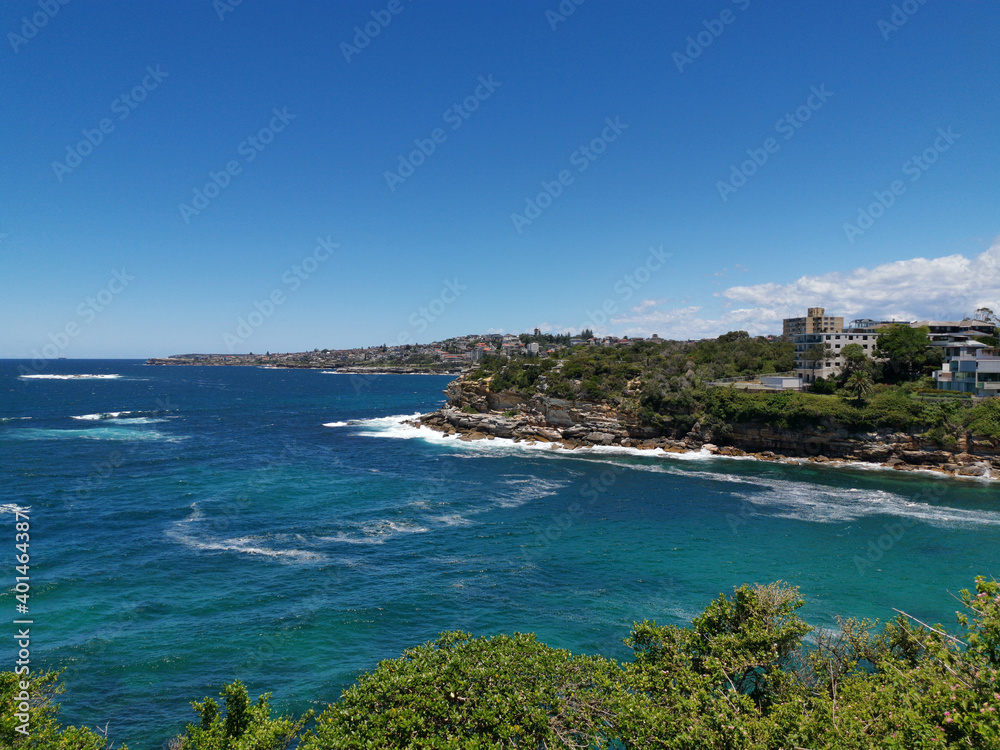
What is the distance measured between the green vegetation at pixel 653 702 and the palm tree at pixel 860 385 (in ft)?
150

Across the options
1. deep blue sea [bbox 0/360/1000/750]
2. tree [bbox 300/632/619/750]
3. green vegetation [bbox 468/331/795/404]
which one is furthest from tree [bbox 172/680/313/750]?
green vegetation [bbox 468/331/795/404]

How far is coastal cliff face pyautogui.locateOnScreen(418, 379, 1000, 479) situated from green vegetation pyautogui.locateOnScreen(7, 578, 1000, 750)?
44.1m

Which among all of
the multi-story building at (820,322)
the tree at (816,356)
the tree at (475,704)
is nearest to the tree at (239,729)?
the tree at (475,704)

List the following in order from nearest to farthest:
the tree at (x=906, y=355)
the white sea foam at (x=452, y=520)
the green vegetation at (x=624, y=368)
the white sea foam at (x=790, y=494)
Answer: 1. the white sea foam at (x=452, y=520)
2. the white sea foam at (x=790, y=494)
3. the tree at (x=906, y=355)
4. the green vegetation at (x=624, y=368)

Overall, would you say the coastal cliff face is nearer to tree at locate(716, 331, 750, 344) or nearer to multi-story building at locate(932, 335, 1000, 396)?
multi-story building at locate(932, 335, 1000, 396)

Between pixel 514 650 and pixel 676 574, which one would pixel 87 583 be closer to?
pixel 514 650

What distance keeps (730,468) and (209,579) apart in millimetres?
43498

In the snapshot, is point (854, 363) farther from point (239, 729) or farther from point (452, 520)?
point (239, 729)

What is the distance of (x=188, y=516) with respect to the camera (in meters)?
34.4

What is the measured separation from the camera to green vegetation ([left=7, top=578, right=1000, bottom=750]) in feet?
31.5

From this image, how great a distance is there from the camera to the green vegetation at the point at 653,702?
9.59 meters

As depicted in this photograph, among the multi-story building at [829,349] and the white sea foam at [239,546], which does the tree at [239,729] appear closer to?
the white sea foam at [239,546]

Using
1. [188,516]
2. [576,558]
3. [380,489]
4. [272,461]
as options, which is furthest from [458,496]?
[272,461]

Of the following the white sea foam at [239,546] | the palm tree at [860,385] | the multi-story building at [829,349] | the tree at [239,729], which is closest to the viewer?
the tree at [239,729]
